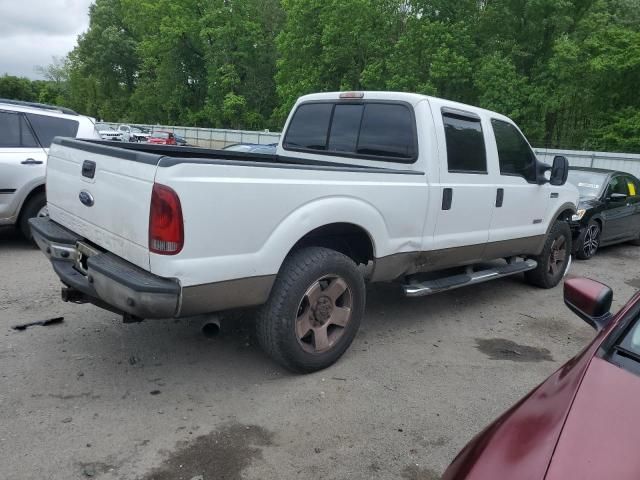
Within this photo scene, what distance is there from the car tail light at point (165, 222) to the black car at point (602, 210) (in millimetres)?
6963

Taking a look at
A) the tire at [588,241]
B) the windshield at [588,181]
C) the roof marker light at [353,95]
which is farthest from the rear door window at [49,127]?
the windshield at [588,181]

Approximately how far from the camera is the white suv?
6.51 meters

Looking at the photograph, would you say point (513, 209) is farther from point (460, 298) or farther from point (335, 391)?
point (335, 391)

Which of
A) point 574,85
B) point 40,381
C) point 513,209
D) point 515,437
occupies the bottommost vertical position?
point 40,381

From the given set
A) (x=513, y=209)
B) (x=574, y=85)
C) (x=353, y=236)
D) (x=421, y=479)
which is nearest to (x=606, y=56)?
(x=574, y=85)

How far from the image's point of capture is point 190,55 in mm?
49250

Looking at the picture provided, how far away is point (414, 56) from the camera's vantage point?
28.5m

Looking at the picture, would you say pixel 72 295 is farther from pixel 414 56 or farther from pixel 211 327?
pixel 414 56

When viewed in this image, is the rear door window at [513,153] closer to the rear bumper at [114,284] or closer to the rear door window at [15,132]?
the rear bumper at [114,284]

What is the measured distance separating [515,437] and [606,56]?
84.1 ft

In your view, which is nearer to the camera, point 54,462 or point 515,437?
point 515,437

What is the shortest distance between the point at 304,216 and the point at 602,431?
7.17 ft

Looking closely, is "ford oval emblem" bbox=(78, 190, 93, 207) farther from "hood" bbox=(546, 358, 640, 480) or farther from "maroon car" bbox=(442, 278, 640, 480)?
"hood" bbox=(546, 358, 640, 480)

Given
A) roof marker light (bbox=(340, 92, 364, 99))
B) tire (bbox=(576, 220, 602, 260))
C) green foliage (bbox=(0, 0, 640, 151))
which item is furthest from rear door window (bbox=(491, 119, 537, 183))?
green foliage (bbox=(0, 0, 640, 151))
